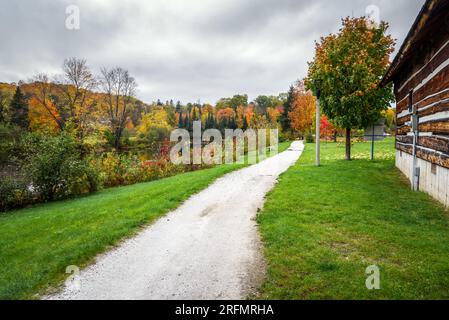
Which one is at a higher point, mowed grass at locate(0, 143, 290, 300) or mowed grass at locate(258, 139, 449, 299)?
mowed grass at locate(258, 139, 449, 299)

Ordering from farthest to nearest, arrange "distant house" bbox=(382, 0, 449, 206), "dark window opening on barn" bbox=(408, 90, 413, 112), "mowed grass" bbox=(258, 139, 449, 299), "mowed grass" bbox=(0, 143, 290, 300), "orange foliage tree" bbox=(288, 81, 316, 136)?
1. "orange foliage tree" bbox=(288, 81, 316, 136)
2. "dark window opening on barn" bbox=(408, 90, 413, 112)
3. "distant house" bbox=(382, 0, 449, 206)
4. "mowed grass" bbox=(0, 143, 290, 300)
5. "mowed grass" bbox=(258, 139, 449, 299)

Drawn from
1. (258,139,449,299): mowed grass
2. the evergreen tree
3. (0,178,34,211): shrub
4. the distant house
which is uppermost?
the evergreen tree

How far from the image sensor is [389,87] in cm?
1647

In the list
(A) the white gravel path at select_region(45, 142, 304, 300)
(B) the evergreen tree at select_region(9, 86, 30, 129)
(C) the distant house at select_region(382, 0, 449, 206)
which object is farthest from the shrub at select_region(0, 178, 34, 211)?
(B) the evergreen tree at select_region(9, 86, 30, 129)

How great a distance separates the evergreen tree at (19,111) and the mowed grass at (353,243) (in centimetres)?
4247

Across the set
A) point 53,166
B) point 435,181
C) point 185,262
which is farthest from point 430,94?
point 53,166

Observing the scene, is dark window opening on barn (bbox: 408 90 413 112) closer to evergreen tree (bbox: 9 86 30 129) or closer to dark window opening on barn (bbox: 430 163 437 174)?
dark window opening on barn (bbox: 430 163 437 174)

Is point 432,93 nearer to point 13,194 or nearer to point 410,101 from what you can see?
point 410,101

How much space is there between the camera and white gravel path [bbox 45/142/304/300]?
415 centimetres

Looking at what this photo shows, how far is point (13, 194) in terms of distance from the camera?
14.3 meters

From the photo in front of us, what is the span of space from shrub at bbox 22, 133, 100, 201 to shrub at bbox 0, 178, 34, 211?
66 cm

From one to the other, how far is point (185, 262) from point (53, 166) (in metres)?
12.2
